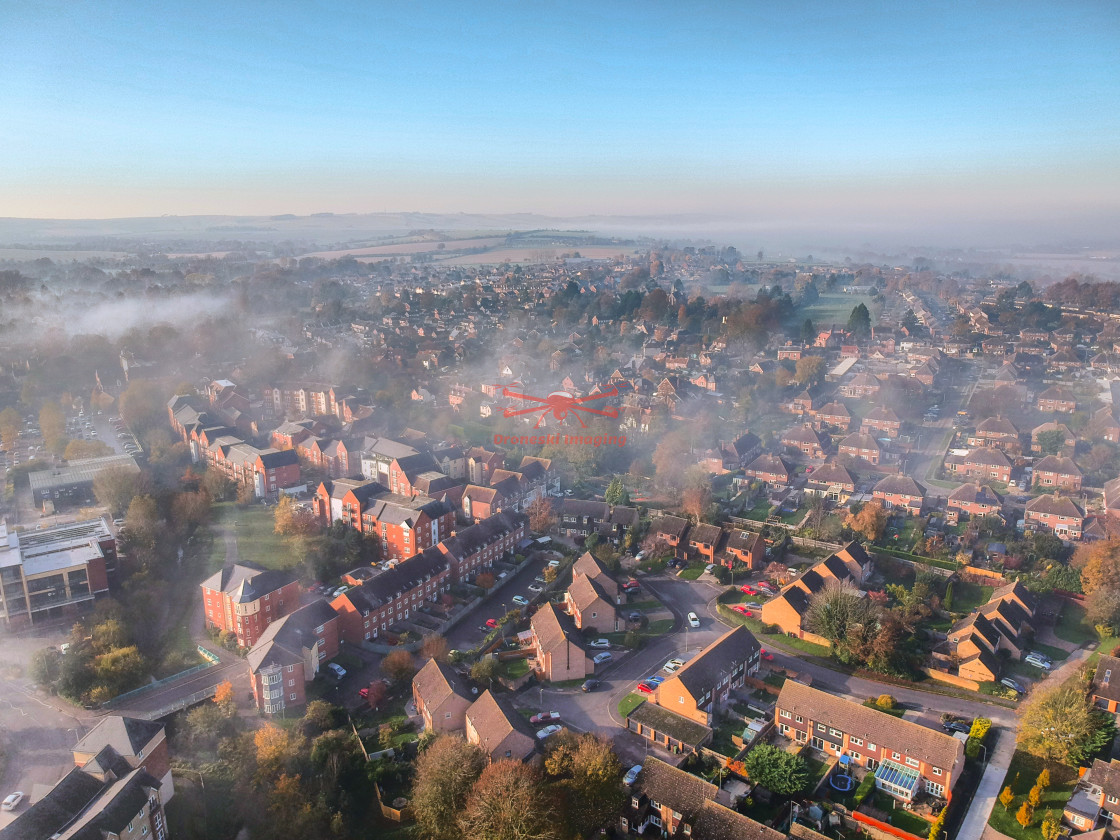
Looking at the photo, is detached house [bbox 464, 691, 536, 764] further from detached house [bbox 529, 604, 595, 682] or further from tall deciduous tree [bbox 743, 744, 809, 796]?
tall deciduous tree [bbox 743, 744, 809, 796]

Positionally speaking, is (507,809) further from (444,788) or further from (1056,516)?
(1056,516)

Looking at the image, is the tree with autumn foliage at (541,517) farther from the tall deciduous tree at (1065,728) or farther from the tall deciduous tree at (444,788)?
the tall deciduous tree at (1065,728)

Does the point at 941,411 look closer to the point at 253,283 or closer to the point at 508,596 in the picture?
the point at 508,596

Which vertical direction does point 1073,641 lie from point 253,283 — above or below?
below

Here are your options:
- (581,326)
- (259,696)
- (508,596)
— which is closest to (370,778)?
(259,696)

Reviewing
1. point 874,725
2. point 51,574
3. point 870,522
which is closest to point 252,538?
point 51,574

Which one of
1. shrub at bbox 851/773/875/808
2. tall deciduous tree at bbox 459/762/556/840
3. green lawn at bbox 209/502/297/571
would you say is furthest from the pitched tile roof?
green lawn at bbox 209/502/297/571

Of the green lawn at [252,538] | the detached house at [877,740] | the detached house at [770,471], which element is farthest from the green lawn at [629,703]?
the detached house at [770,471]
